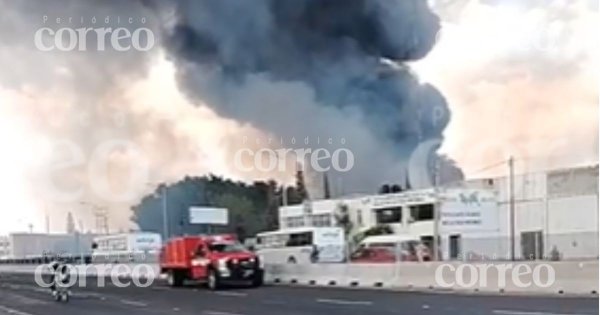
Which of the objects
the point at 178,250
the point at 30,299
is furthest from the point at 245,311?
the point at 178,250

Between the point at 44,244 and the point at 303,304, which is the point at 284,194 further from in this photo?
the point at 303,304

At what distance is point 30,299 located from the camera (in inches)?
1080

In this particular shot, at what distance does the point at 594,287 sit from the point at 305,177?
41.6 metres

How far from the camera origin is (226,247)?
3319 cm

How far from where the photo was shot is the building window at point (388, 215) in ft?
190

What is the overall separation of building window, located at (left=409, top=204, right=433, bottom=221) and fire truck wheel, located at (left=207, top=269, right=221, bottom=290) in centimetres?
2391

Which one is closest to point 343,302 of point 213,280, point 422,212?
point 213,280

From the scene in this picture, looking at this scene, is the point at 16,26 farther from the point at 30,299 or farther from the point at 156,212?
the point at 156,212

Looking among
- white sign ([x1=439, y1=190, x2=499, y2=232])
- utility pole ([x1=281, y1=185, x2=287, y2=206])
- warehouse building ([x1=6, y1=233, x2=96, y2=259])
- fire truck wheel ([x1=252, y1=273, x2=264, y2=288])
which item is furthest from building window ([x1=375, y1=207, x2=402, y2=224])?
fire truck wheel ([x1=252, y1=273, x2=264, y2=288])

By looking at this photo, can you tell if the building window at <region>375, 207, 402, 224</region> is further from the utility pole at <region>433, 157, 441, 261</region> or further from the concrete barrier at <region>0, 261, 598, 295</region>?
the concrete barrier at <region>0, 261, 598, 295</region>

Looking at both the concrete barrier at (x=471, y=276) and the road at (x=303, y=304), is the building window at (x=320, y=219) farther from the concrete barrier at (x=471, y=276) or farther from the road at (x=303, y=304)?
the road at (x=303, y=304)

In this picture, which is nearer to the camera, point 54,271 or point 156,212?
point 54,271

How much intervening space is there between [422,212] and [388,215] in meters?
5.39

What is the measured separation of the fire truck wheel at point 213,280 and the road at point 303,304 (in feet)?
10.8
